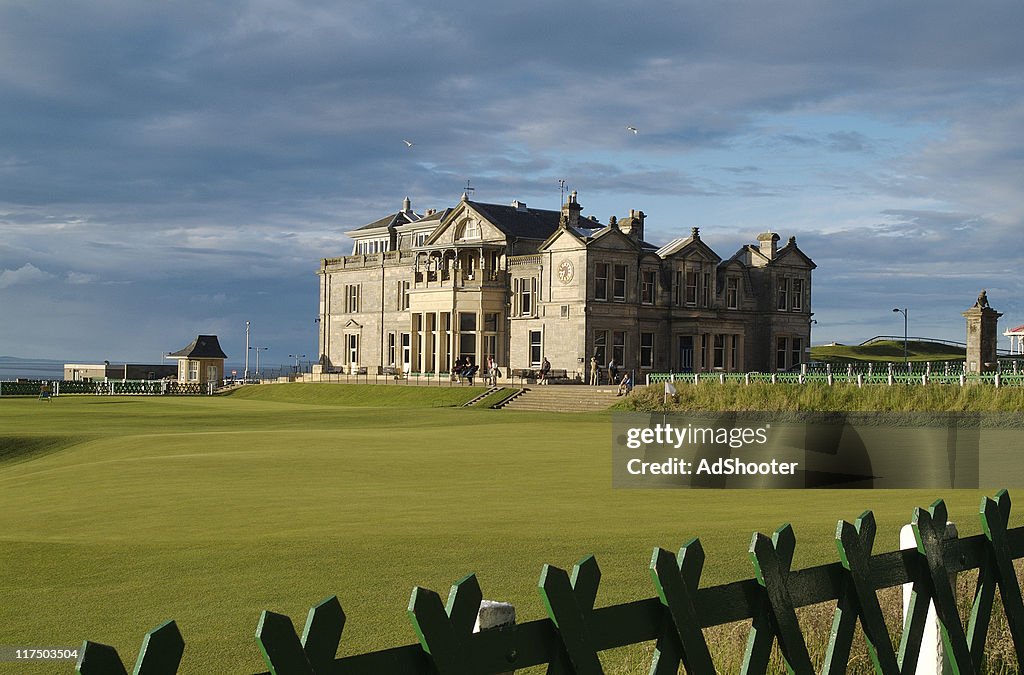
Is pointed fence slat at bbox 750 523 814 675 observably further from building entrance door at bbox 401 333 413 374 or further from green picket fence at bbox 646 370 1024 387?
building entrance door at bbox 401 333 413 374

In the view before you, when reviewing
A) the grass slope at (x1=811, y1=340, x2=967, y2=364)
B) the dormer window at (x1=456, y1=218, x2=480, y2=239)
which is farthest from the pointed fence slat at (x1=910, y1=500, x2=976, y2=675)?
the grass slope at (x1=811, y1=340, x2=967, y2=364)

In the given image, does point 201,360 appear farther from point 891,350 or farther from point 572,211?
point 891,350

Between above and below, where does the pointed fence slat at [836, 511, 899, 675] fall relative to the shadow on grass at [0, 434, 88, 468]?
above

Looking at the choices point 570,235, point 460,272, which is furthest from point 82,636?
point 460,272

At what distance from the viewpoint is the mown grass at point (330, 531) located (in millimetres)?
9977

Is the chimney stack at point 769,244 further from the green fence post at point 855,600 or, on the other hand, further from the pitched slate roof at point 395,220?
the green fence post at point 855,600

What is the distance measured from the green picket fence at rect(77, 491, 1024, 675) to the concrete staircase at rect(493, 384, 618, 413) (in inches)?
1897

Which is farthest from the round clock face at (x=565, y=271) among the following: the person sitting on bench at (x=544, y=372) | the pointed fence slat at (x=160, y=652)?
the pointed fence slat at (x=160, y=652)

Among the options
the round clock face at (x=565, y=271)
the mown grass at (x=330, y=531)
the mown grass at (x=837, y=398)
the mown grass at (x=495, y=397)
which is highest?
the round clock face at (x=565, y=271)

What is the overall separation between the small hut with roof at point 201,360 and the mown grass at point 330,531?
62549mm

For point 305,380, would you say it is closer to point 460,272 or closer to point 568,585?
point 460,272

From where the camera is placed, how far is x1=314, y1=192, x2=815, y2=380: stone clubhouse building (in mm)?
71062

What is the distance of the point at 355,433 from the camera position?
120ft

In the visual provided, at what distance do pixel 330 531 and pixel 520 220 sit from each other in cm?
6897
